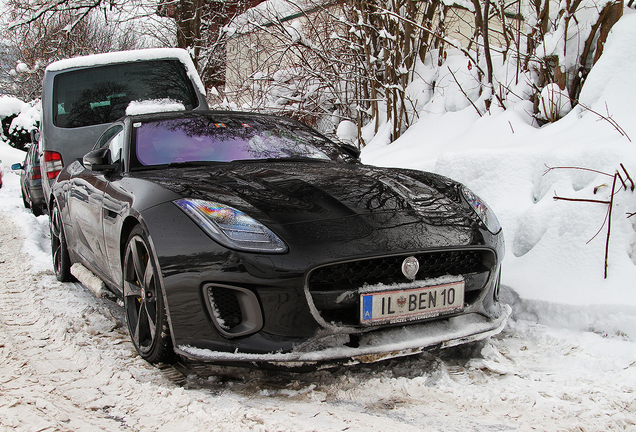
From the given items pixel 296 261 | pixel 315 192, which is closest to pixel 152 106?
pixel 315 192

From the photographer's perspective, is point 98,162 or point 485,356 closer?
point 485,356

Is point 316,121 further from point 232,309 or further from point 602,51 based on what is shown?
point 232,309

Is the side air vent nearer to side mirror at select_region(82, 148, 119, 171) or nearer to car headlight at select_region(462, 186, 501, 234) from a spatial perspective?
car headlight at select_region(462, 186, 501, 234)

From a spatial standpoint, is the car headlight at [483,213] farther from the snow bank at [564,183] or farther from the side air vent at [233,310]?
the side air vent at [233,310]

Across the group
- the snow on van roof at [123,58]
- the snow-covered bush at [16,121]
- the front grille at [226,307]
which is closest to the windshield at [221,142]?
the front grille at [226,307]

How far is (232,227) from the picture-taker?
2.44m

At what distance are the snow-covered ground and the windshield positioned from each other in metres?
1.10

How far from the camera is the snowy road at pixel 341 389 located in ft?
7.27

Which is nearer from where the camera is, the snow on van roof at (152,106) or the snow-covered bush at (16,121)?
the snow on van roof at (152,106)

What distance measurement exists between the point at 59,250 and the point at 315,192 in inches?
113

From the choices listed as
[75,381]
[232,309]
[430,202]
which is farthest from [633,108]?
[75,381]

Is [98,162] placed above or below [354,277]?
above

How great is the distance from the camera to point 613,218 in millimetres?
3639

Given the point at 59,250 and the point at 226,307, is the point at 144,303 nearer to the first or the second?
the point at 226,307
